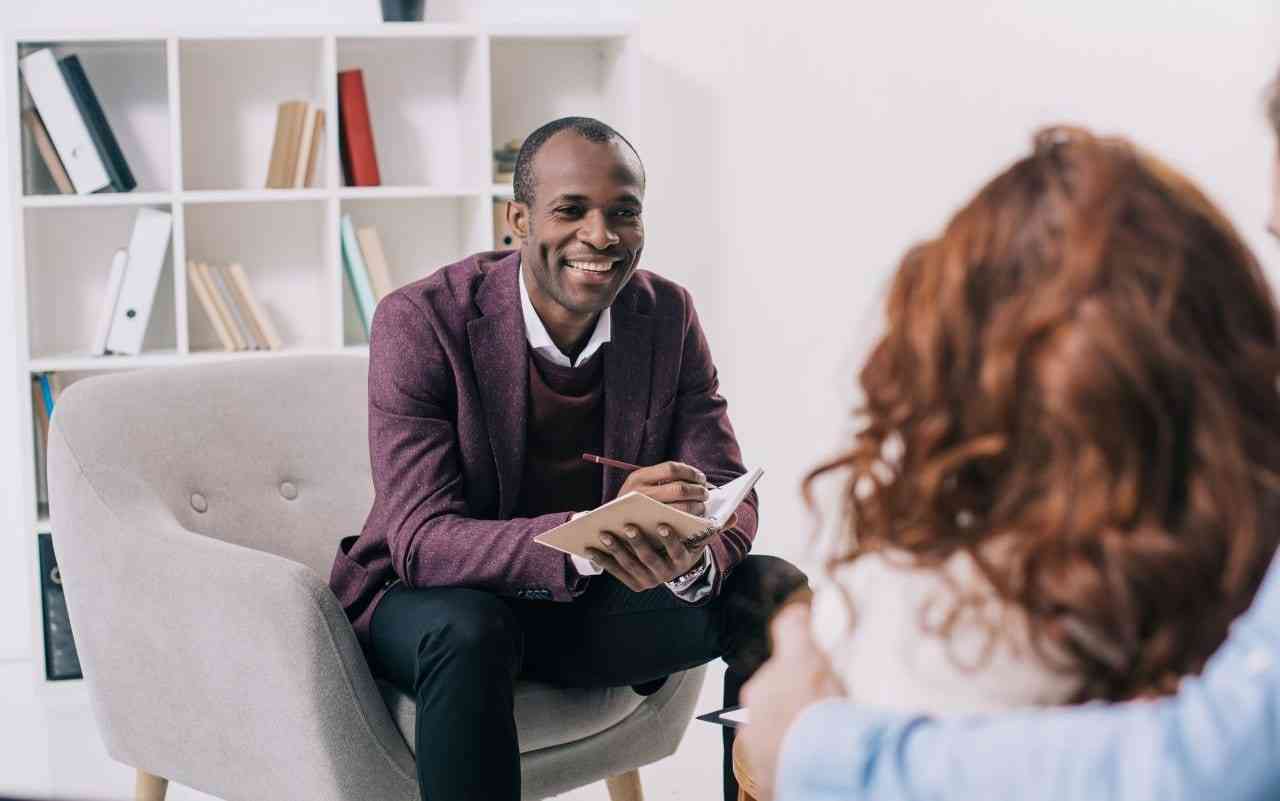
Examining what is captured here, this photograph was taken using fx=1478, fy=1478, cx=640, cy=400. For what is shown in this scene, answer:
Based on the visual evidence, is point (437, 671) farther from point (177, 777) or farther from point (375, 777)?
point (177, 777)

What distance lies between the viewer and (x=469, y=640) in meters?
1.70

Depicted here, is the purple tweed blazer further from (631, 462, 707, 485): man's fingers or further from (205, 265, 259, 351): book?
(205, 265, 259, 351): book

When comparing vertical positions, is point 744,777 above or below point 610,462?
below

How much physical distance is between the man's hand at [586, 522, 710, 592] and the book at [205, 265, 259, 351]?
71.3 inches

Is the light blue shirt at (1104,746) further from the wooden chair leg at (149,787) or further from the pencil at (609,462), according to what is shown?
the wooden chair leg at (149,787)

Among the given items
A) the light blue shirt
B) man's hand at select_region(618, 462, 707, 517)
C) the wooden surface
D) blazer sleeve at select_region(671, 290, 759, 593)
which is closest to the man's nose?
blazer sleeve at select_region(671, 290, 759, 593)

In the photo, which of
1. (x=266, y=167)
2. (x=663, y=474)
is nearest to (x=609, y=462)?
(x=663, y=474)

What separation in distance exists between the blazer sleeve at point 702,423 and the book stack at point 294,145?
1.46m

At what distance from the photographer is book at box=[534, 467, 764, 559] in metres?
1.65

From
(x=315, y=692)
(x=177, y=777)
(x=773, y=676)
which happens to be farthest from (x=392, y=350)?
(x=773, y=676)

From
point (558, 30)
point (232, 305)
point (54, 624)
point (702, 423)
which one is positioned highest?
point (558, 30)

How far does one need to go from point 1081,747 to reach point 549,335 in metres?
1.37

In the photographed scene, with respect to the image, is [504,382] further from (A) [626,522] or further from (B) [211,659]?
(B) [211,659]

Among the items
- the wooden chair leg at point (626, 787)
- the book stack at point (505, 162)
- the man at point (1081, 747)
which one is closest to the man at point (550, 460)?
the wooden chair leg at point (626, 787)
